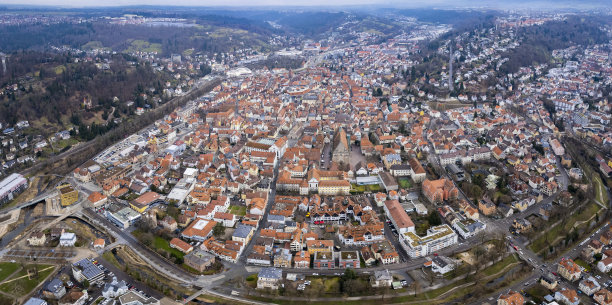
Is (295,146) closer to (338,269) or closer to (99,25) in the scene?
(338,269)

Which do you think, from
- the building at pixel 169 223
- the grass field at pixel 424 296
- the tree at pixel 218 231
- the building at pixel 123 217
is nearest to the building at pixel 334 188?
the tree at pixel 218 231

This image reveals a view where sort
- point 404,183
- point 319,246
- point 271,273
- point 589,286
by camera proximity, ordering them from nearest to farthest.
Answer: point 589,286, point 271,273, point 319,246, point 404,183

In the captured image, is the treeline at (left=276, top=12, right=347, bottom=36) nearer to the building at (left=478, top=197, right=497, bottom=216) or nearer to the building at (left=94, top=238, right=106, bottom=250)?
the building at (left=478, top=197, right=497, bottom=216)

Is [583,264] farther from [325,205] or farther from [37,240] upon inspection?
[37,240]

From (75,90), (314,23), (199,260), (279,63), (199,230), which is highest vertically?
(314,23)

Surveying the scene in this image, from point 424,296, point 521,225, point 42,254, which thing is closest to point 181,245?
point 42,254

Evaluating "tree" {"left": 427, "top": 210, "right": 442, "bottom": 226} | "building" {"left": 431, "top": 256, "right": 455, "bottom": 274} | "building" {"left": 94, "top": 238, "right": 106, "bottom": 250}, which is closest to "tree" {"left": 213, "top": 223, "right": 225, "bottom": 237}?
"building" {"left": 94, "top": 238, "right": 106, "bottom": 250}

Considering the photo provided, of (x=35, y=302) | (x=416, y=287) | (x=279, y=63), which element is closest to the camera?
(x=35, y=302)
